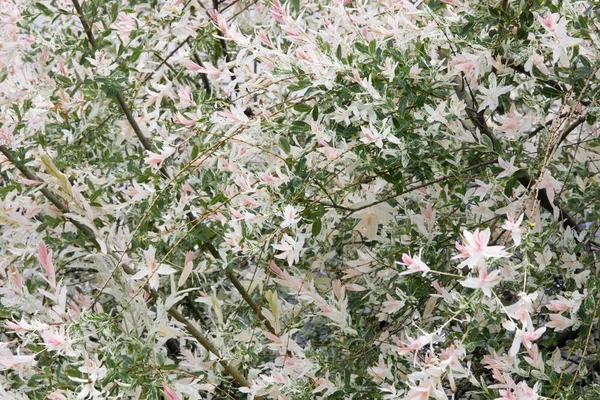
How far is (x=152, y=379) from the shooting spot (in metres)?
1.57

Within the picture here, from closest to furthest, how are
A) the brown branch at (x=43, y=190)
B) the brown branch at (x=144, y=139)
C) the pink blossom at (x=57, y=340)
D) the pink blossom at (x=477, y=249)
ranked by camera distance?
the pink blossom at (x=477, y=249) → the pink blossom at (x=57, y=340) → the brown branch at (x=43, y=190) → the brown branch at (x=144, y=139)

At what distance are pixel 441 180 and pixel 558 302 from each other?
0.37m

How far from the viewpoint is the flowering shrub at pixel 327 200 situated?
1.55m

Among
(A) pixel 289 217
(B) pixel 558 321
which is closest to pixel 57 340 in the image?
(A) pixel 289 217

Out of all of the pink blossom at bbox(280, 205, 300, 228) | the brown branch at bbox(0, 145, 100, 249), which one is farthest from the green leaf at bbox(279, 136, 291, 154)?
the brown branch at bbox(0, 145, 100, 249)

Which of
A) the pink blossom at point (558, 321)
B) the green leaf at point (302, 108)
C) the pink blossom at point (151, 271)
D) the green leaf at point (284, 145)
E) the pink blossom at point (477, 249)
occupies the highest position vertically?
the green leaf at point (302, 108)

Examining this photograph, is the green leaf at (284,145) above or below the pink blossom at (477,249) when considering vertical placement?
above

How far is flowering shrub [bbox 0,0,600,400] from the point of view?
155 cm

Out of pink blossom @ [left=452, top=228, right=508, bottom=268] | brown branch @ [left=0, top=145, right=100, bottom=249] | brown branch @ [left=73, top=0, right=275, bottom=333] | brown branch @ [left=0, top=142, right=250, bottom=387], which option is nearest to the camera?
pink blossom @ [left=452, top=228, right=508, bottom=268]

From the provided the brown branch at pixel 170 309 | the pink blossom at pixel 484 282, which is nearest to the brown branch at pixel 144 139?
the brown branch at pixel 170 309

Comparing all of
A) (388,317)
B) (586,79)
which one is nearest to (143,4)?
(388,317)

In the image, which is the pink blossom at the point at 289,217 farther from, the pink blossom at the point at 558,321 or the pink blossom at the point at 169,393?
the pink blossom at the point at 558,321

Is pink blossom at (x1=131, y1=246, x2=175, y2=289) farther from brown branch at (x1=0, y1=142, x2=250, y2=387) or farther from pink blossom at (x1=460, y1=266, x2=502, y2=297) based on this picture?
pink blossom at (x1=460, y1=266, x2=502, y2=297)

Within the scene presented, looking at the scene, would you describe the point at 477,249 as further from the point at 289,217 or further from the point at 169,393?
the point at 169,393
